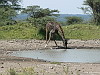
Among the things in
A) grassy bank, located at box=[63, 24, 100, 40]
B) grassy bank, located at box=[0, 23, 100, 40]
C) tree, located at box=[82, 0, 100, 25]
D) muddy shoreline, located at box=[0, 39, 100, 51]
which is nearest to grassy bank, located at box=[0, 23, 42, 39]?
grassy bank, located at box=[0, 23, 100, 40]

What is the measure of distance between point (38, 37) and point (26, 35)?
1.18m

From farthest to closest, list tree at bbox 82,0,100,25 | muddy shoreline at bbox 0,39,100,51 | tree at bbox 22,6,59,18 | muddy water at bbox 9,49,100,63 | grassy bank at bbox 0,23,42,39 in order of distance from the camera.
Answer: tree at bbox 82,0,100,25 → tree at bbox 22,6,59,18 → grassy bank at bbox 0,23,42,39 → muddy shoreline at bbox 0,39,100,51 → muddy water at bbox 9,49,100,63

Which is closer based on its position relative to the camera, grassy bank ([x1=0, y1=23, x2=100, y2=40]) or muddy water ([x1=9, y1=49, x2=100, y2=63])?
muddy water ([x1=9, y1=49, x2=100, y2=63])

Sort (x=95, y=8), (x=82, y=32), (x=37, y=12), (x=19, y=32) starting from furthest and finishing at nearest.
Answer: (x=95, y=8), (x=37, y=12), (x=82, y=32), (x=19, y=32)

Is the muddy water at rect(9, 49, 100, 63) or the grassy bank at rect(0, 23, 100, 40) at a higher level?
the muddy water at rect(9, 49, 100, 63)

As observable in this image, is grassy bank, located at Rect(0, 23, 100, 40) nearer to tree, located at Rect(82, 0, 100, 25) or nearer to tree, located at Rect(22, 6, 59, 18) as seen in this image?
tree, located at Rect(22, 6, 59, 18)

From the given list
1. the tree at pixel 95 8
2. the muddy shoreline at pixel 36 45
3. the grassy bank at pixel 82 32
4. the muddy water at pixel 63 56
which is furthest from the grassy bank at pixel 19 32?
the tree at pixel 95 8

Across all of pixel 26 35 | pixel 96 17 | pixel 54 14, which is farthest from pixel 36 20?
Result: pixel 96 17

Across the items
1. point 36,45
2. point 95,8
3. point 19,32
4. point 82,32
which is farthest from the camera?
point 95,8

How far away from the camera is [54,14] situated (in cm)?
3728

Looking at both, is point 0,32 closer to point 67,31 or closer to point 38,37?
point 38,37

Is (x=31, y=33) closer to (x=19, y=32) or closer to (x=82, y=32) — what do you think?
(x=19, y=32)

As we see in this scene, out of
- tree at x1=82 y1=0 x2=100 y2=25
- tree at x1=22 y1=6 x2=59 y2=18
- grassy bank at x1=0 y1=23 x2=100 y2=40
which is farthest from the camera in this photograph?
tree at x1=82 y1=0 x2=100 y2=25

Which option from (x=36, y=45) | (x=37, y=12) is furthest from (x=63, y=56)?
(x=37, y=12)
